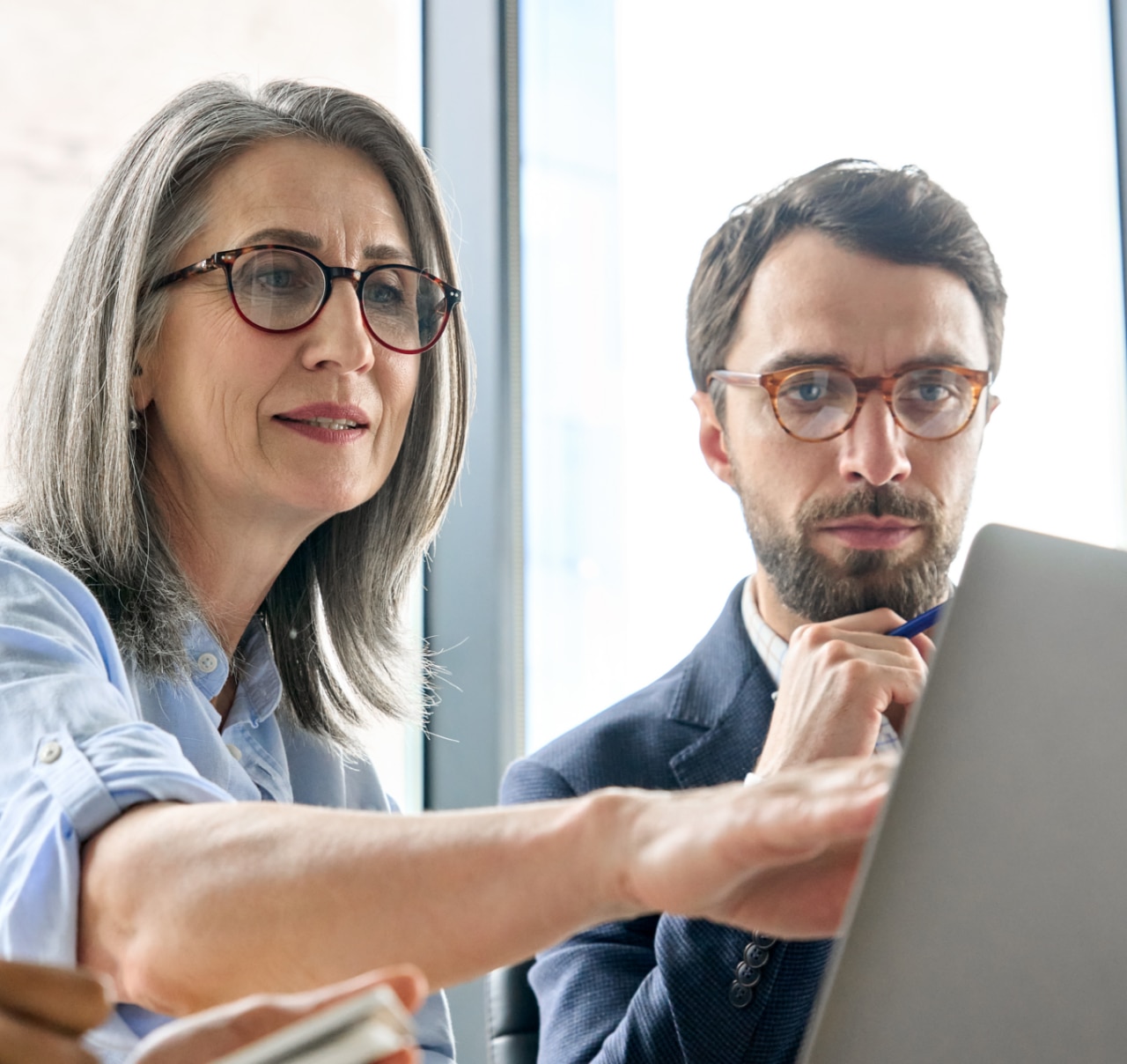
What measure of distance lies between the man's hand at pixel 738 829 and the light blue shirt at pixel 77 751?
24cm

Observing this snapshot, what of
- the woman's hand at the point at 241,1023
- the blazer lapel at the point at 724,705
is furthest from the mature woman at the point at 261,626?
the blazer lapel at the point at 724,705

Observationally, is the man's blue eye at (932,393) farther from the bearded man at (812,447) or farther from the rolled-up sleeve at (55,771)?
the rolled-up sleeve at (55,771)

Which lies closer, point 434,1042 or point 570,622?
point 434,1042

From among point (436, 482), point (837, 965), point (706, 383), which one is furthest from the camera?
point (706, 383)

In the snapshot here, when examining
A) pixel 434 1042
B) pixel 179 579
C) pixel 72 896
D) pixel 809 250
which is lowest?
pixel 434 1042

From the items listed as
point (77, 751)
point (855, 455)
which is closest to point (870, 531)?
point (855, 455)

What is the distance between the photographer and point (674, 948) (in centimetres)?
134

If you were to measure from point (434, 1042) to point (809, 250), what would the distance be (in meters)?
1.20

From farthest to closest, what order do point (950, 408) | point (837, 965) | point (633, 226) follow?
point (633, 226) → point (950, 408) → point (837, 965)

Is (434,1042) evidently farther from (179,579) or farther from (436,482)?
(436,482)

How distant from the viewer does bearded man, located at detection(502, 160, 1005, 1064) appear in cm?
164

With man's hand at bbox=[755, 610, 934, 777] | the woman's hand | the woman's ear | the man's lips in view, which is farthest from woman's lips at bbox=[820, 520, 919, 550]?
the woman's hand

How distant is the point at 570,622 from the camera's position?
265 cm

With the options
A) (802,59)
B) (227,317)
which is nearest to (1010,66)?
(802,59)
